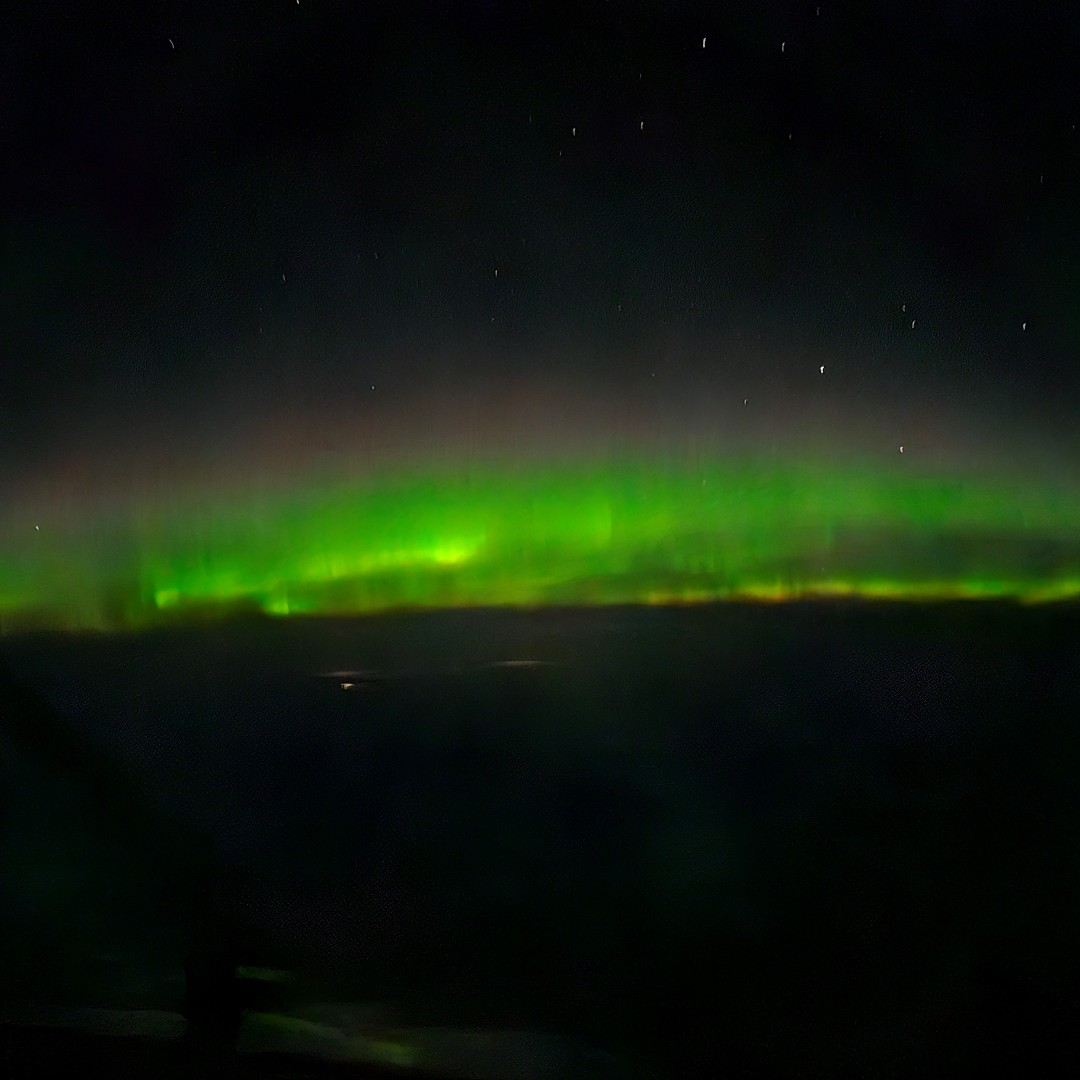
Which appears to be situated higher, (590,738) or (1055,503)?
(1055,503)

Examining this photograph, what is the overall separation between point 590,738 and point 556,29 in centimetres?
78

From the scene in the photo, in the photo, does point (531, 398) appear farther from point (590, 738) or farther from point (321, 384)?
point (590, 738)

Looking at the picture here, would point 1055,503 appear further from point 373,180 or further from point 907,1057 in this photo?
point 373,180

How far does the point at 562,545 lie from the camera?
1.21 meters

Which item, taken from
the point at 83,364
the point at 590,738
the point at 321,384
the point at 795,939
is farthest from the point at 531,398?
the point at 795,939

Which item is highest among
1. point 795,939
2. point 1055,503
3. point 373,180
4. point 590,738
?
point 373,180

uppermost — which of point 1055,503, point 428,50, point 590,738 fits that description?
point 428,50

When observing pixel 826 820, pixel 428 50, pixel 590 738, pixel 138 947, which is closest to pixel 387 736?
pixel 590 738

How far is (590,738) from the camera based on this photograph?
119 centimetres

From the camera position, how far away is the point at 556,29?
1209 millimetres

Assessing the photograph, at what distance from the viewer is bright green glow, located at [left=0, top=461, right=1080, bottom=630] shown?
1177mm

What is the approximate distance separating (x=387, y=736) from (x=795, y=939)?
49 cm

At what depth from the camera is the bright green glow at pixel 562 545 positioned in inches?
46.3

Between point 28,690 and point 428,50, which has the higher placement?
point 428,50
